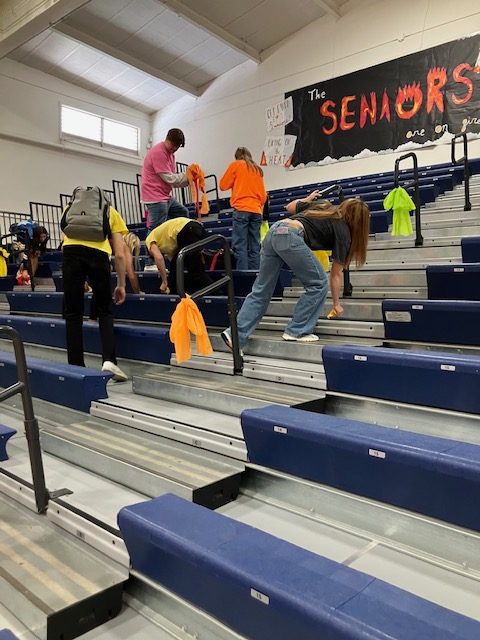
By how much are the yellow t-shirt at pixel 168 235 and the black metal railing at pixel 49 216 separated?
7010 mm

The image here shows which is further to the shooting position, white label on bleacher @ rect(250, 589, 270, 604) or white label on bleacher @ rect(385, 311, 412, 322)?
white label on bleacher @ rect(385, 311, 412, 322)

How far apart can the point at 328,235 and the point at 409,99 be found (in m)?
6.16

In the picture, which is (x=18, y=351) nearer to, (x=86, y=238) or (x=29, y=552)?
(x=29, y=552)

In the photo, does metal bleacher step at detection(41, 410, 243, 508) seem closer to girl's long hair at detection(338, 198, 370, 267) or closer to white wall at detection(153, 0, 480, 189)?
girl's long hair at detection(338, 198, 370, 267)

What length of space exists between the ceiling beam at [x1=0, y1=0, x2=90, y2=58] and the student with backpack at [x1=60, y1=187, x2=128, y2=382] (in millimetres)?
5249

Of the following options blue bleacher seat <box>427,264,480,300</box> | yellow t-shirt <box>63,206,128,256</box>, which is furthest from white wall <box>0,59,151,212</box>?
blue bleacher seat <box>427,264,480,300</box>

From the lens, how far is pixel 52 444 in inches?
89.7

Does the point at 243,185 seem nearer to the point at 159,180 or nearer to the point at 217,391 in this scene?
the point at 159,180

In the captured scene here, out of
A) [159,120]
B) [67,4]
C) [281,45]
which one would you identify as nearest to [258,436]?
[67,4]

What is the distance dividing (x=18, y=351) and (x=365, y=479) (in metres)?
1.16

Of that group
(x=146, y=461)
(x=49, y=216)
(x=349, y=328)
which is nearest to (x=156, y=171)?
(x=349, y=328)

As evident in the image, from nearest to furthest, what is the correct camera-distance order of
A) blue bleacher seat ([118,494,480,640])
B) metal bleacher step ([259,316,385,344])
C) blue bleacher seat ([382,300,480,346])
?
blue bleacher seat ([118,494,480,640])
blue bleacher seat ([382,300,480,346])
metal bleacher step ([259,316,385,344])

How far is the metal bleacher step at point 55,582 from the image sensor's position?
4.20 ft

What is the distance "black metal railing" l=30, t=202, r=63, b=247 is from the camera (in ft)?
32.9
